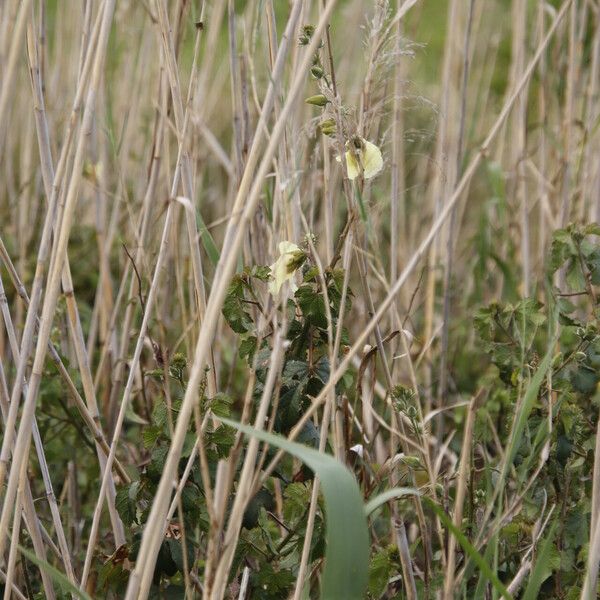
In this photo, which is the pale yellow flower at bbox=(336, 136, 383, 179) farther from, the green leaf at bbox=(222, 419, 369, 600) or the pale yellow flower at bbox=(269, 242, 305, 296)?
the green leaf at bbox=(222, 419, 369, 600)

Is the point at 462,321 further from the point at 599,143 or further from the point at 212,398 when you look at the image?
the point at 212,398

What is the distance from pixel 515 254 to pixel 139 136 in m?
0.99

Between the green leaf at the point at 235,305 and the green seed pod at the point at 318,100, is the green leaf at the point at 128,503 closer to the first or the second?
the green leaf at the point at 235,305

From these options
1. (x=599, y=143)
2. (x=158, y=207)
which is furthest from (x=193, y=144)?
(x=599, y=143)

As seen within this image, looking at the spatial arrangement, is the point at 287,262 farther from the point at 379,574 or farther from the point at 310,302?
A: the point at 379,574

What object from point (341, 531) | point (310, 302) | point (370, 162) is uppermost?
point (370, 162)

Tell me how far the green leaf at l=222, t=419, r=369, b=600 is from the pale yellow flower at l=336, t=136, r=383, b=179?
30cm

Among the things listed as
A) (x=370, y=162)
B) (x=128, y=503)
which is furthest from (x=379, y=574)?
(x=370, y=162)

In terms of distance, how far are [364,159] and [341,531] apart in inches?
14.5

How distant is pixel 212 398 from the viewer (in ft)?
3.15

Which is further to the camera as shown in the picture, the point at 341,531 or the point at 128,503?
the point at 128,503

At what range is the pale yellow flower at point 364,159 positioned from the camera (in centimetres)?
87

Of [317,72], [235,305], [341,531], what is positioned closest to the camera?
[341,531]

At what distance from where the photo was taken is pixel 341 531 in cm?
69
